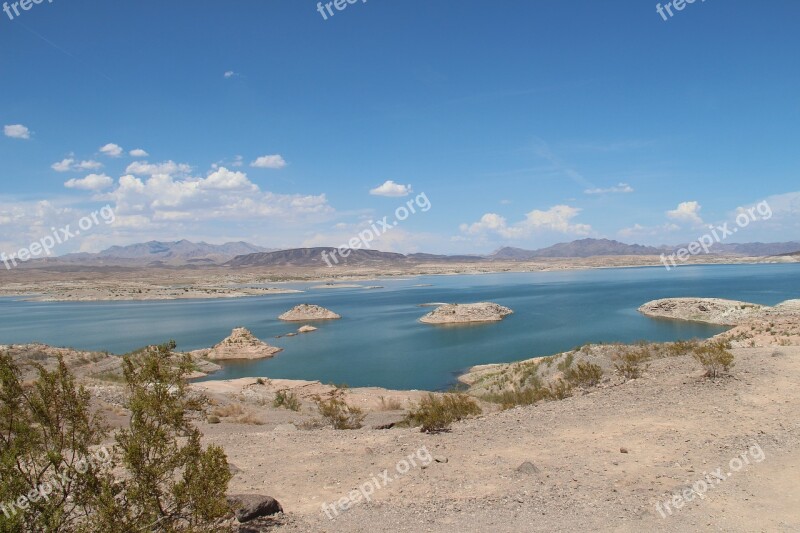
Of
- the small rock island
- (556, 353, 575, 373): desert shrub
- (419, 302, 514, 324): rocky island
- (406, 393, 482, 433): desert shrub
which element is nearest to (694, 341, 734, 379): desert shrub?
(406, 393, 482, 433): desert shrub

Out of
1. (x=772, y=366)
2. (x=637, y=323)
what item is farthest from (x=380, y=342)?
(x=772, y=366)

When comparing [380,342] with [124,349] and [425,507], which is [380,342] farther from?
[425,507]

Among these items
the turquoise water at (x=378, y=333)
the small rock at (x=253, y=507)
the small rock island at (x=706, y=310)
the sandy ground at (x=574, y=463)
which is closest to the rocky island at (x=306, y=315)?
the turquoise water at (x=378, y=333)

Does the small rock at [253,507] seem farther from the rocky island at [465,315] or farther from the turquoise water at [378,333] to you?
the rocky island at [465,315]

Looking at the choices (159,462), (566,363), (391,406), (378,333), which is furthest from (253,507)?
(378,333)

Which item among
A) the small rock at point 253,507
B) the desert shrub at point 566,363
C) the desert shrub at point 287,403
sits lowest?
the desert shrub at point 287,403

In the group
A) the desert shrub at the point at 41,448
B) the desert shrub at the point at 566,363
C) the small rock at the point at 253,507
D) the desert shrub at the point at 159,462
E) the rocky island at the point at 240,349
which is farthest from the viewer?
the rocky island at the point at 240,349

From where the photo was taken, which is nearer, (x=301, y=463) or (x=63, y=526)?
(x=63, y=526)
